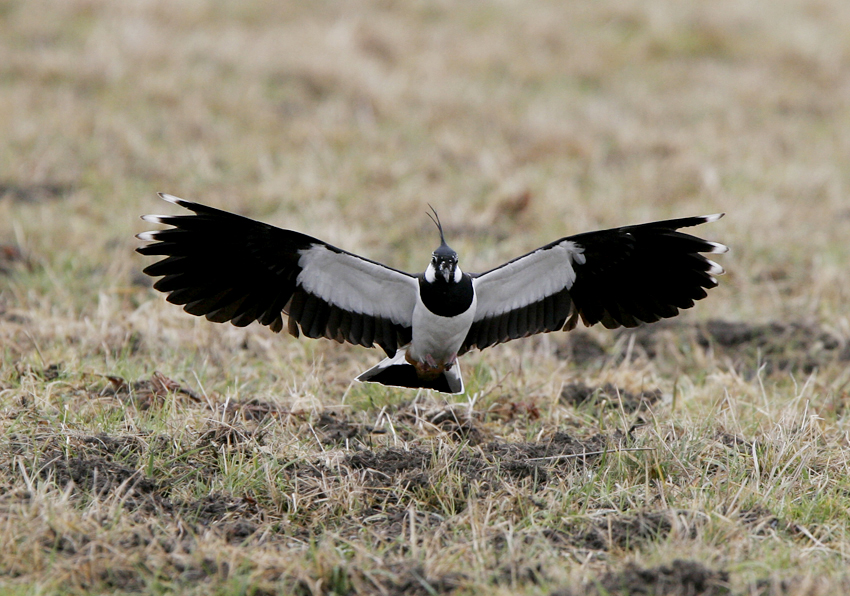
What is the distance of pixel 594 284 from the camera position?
395 cm

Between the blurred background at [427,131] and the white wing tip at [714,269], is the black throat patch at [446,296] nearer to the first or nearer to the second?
the white wing tip at [714,269]

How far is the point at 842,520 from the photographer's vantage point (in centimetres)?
312

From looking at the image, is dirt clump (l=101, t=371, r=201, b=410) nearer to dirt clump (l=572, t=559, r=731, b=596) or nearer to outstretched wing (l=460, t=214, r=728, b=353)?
outstretched wing (l=460, t=214, r=728, b=353)

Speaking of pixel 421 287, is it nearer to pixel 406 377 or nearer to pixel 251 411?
pixel 406 377

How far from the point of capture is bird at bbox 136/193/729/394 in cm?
366

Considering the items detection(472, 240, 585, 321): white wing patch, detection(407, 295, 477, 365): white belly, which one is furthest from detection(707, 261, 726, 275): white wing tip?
detection(407, 295, 477, 365): white belly

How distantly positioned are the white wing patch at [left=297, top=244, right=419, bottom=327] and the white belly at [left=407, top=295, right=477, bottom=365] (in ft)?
0.30

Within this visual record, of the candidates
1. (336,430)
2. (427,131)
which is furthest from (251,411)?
(427,131)

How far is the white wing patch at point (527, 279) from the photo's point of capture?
3.77m

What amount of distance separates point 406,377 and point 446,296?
42 centimetres

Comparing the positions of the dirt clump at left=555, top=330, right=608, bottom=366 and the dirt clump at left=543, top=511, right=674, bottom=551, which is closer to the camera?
the dirt clump at left=543, top=511, right=674, bottom=551

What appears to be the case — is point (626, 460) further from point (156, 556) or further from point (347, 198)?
point (347, 198)

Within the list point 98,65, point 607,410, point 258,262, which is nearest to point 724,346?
point 607,410

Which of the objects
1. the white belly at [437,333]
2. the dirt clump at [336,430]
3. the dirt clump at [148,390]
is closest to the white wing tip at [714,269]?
the white belly at [437,333]
